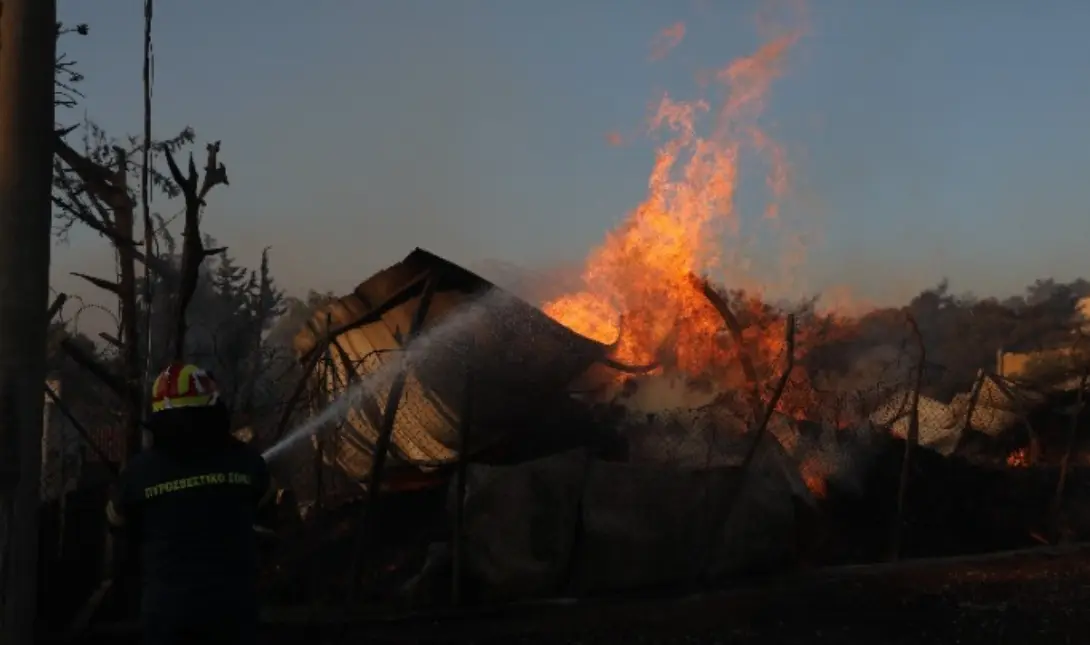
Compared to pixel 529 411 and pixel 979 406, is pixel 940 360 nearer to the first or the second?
pixel 979 406

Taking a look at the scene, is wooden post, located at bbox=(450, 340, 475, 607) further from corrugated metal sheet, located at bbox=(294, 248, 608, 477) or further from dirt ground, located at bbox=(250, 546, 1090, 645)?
corrugated metal sheet, located at bbox=(294, 248, 608, 477)

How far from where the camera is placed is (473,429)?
1223 centimetres

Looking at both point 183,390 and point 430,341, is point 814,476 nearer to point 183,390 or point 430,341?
point 430,341

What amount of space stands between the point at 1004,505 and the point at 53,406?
38.2 feet

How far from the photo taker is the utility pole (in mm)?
5188

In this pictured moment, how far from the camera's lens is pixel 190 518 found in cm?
414

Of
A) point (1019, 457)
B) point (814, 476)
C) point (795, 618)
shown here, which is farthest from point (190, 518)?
point (1019, 457)

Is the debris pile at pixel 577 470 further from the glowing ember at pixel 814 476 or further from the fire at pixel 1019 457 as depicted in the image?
the fire at pixel 1019 457

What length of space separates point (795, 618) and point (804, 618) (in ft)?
0.26

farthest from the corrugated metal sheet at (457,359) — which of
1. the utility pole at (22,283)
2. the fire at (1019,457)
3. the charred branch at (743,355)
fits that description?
the fire at (1019,457)

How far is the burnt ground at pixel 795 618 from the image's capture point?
7918mm

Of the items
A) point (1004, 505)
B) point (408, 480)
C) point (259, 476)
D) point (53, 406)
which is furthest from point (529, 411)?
point (259, 476)

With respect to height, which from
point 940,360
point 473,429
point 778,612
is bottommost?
point 778,612

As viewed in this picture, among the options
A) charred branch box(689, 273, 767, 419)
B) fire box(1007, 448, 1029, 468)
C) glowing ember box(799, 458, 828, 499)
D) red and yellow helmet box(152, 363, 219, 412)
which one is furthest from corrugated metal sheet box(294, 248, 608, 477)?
fire box(1007, 448, 1029, 468)
